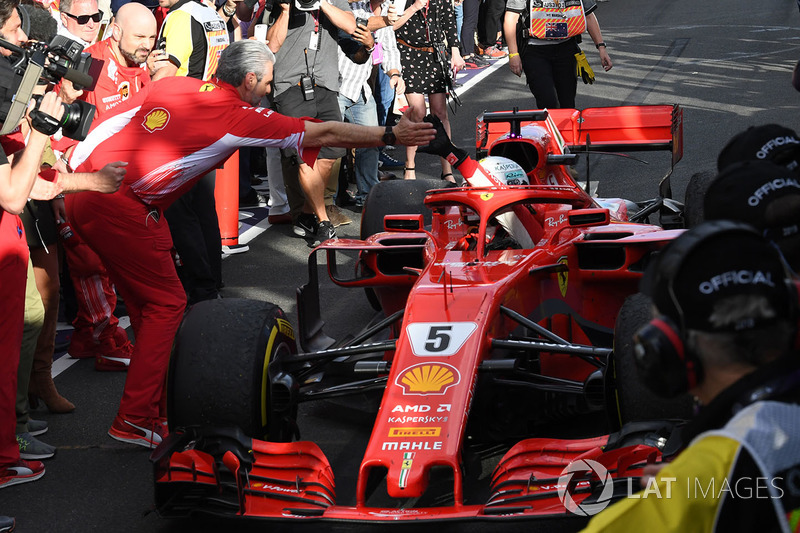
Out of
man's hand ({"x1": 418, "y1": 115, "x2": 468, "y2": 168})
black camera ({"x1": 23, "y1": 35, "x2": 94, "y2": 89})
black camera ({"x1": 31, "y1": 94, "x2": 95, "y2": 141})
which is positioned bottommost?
man's hand ({"x1": 418, "y1": 115, "x2": 468, "y2": 168})

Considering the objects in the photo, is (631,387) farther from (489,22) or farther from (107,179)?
(489,22)

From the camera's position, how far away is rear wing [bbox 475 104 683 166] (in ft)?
25.4

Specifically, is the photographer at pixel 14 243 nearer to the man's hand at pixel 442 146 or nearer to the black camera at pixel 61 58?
the black camera at pixel 61 58

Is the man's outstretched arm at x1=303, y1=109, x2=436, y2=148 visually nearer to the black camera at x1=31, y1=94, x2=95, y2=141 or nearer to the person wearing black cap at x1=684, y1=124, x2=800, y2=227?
the black camera at x1=31, y1=94, x2=95, y2=141

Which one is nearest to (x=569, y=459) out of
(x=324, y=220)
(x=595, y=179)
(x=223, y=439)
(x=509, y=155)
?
(x=223, y=439)

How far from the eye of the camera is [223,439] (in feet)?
14.0

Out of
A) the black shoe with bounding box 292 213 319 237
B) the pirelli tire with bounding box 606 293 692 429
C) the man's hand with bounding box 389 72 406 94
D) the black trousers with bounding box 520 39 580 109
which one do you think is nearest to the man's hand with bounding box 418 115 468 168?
the pirelli tire with bounding box 606 293 692 429

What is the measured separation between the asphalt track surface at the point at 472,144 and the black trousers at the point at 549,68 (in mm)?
1105

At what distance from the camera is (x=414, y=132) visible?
524 cm

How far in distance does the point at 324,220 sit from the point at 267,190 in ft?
6.53

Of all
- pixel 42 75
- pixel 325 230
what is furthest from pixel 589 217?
pixel 325 230

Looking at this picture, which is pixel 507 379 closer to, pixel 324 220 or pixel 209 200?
pixel 209 200

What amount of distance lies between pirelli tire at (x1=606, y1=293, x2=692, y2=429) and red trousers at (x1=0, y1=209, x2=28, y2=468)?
104 inches

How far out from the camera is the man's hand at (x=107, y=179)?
15.7ft
